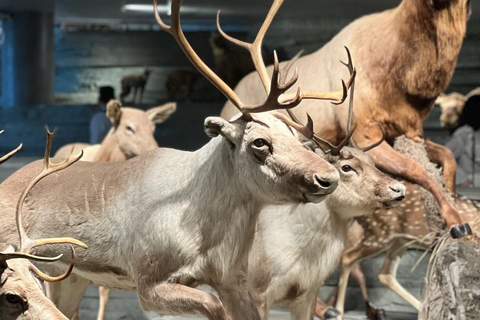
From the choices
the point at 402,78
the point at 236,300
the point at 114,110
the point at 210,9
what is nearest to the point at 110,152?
the point at 114,110

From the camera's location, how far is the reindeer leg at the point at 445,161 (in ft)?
14.0

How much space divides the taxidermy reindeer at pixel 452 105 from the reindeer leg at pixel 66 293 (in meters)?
3.57

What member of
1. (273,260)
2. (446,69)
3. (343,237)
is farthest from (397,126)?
(273,260)

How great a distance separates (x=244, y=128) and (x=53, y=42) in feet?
11.3

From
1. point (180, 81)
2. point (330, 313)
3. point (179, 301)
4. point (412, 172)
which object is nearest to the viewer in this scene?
point (179, 301)

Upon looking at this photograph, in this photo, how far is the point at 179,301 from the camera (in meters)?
2.62

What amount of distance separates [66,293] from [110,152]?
1917 millimetres

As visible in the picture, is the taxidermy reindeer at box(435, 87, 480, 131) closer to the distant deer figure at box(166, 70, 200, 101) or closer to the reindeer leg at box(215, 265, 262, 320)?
the distant deer figure at box(166, 70, 200, 101)

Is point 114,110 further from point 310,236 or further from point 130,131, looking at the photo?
point 310,236

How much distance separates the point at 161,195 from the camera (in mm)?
2805

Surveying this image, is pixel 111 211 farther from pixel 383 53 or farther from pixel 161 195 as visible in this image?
pixel 383 53

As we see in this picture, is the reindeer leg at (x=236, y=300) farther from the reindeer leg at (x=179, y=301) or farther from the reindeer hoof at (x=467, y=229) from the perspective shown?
the reindeer hoof at (x=467, y=229)

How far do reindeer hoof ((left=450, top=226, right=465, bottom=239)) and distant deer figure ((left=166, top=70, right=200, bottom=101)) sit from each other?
2543 mm

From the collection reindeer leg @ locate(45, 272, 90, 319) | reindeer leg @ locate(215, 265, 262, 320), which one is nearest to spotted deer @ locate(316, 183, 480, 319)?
reindeer leg @ locate(45, 272, 90, 319)
